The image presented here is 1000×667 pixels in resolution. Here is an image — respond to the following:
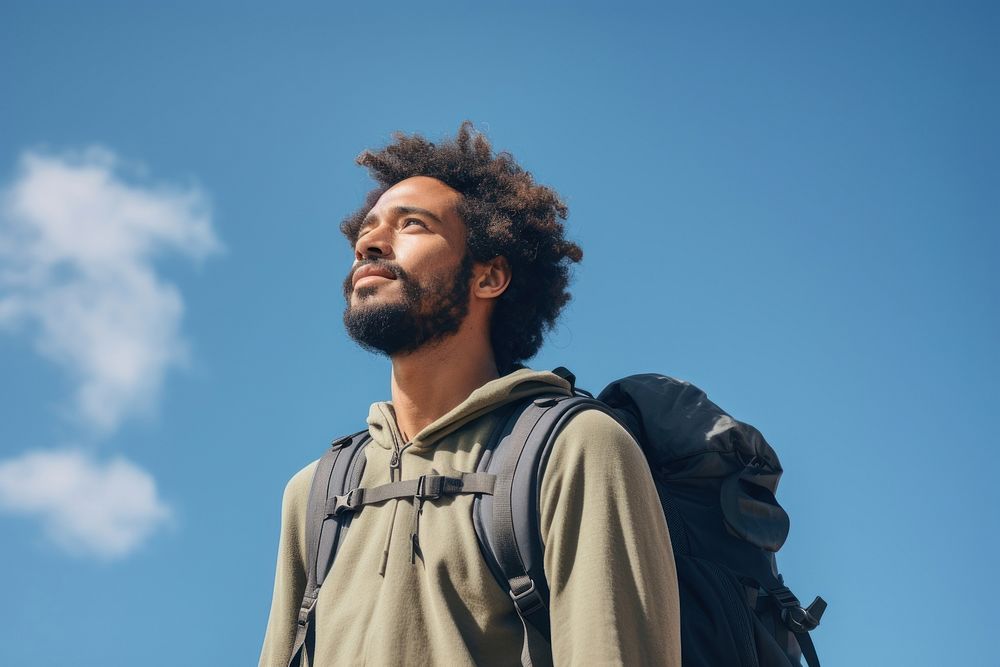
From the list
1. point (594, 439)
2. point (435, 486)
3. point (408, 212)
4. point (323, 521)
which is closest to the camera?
point (594, 439)

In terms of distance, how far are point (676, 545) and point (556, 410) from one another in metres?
0.87

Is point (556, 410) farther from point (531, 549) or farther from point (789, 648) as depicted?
point (789, 648)

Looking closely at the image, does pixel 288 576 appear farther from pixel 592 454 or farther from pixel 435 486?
pixel 592 454

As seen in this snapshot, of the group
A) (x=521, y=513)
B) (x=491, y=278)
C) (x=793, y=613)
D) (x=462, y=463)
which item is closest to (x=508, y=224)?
(x=491, y=278)

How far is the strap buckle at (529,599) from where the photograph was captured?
13.6 ft

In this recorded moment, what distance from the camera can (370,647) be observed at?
425 centimetres

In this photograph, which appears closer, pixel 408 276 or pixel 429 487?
pixel 429 487

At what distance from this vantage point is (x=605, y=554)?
4094 mm

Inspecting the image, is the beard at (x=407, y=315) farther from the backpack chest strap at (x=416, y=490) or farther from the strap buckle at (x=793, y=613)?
the strap buckle at (x=793, y=613)

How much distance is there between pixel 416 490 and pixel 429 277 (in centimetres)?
123

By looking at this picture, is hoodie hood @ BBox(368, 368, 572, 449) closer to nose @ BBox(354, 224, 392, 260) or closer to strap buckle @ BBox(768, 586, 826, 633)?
nose @ BBox(354, 224, 392, 260)

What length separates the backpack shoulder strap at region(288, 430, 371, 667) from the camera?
15.5 ft

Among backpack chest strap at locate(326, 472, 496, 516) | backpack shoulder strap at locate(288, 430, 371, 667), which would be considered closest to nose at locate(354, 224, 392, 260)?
backpack shoulder strap at locate(288, 430, 371, 667)

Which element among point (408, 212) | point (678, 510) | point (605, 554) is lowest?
point (605, 554)
